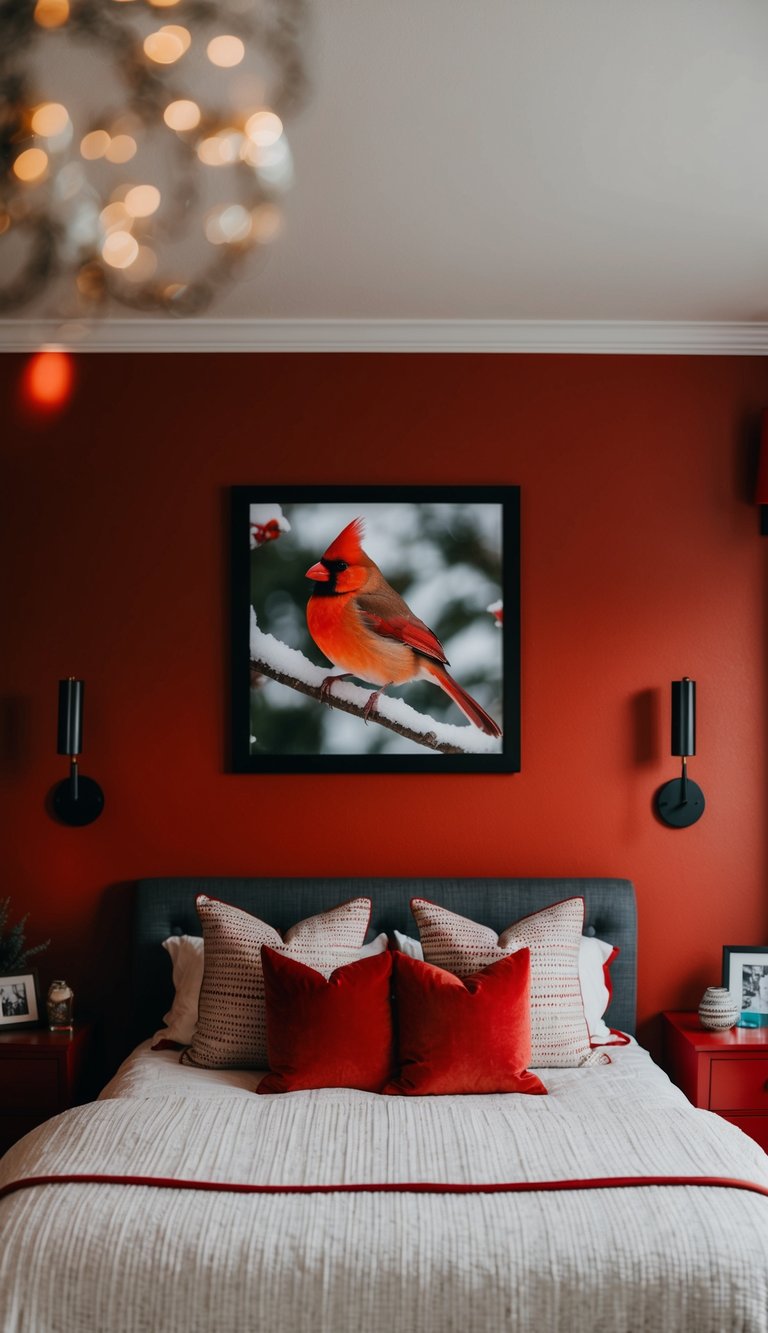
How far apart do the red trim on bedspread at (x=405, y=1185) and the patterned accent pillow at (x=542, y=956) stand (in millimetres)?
833

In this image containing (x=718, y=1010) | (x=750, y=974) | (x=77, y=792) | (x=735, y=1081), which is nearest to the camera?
(x=735, y=1081)

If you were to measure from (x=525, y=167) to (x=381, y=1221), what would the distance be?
2.30 metres

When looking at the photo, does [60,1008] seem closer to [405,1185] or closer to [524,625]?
[405,1185]

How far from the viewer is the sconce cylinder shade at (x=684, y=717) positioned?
3504 millimetres

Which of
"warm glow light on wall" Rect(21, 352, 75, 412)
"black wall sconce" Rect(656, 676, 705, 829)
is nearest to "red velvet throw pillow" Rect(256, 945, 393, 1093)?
"black wall sconce" Rect(656, 676, 705, 829)

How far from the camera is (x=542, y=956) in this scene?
10.2ft

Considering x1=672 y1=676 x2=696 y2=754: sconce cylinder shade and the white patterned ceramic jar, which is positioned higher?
x1=672 y1=676 x2=696 y2=754: sconce cylinder shade

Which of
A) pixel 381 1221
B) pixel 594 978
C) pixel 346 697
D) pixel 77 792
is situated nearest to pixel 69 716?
pixel 77 792

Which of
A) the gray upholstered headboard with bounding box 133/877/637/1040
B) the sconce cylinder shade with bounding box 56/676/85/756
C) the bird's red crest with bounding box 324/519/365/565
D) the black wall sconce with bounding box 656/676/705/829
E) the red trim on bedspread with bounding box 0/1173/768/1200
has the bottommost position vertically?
the red trim on bedspread with bounding box 0/1173/768/1200

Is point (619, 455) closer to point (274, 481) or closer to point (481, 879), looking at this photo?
point (274, 481)

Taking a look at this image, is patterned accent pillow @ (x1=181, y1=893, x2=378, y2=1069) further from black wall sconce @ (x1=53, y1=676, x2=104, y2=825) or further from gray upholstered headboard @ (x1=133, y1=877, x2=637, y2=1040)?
black wall sconce @ (x1=53, y1=676, x2=104, y2=825)

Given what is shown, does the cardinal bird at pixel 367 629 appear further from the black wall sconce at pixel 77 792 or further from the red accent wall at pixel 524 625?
the black wall sconce at pixel 77 792

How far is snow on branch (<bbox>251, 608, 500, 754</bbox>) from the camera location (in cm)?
362

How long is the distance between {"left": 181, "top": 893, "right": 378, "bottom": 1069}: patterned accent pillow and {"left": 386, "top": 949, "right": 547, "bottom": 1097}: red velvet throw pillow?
1.03ft
